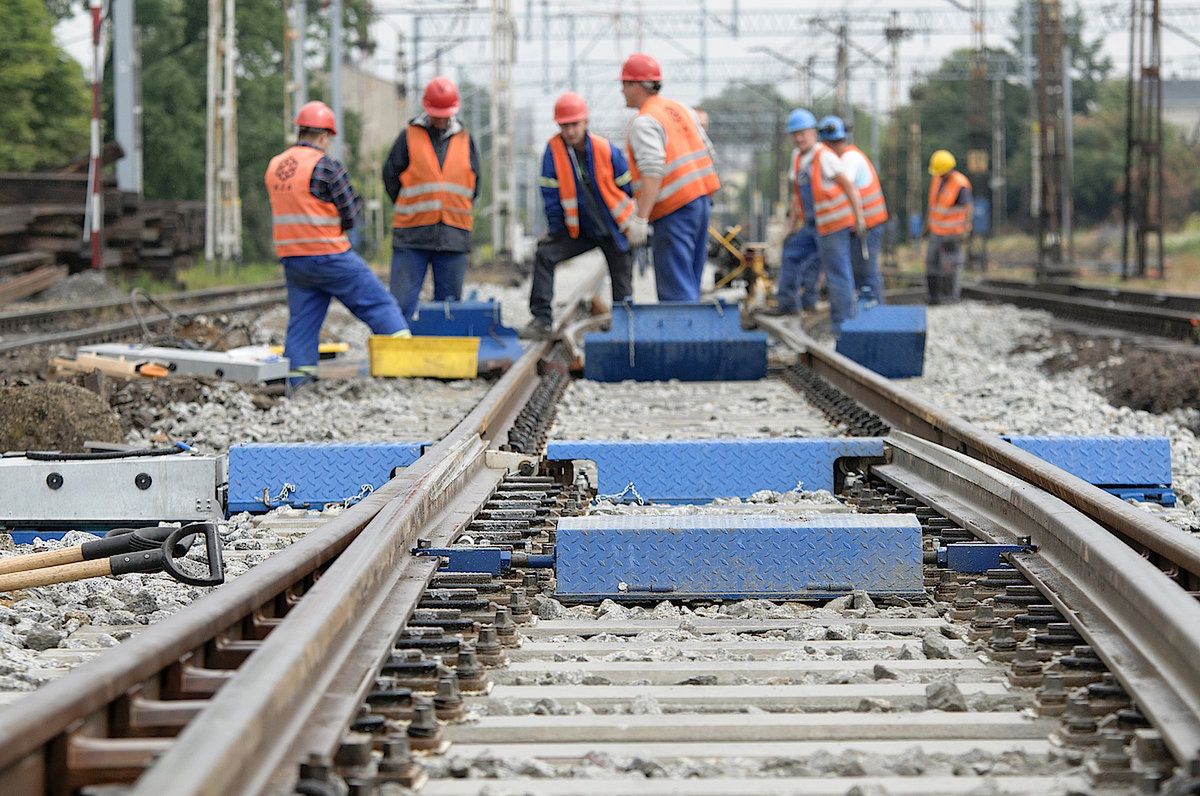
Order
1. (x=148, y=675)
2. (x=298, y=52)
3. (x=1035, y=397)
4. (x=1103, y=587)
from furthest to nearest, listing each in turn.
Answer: (x=298, y=52) → (x=1035, y=397) → (x=1103, y=587) → (x=148, y=675)

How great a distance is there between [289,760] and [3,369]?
819 centimetres

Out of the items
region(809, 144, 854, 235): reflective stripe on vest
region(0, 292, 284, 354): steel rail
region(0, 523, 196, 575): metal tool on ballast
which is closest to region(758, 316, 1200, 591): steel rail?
region(0, 523, 196, 575): metal tool on ballast

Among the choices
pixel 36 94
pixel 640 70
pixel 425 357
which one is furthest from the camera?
pixel 36 94

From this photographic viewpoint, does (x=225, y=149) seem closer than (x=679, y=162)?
No

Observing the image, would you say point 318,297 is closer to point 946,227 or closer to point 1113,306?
point 1113,306

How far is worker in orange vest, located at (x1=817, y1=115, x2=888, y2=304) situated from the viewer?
15.1 meters

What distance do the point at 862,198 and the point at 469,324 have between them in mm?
5402

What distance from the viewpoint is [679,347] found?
11.0 metres

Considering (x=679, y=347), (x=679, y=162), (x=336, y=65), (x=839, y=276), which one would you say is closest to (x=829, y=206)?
(x=839, y=276)

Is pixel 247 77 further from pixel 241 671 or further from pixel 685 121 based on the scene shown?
Answer: pixel 241 671

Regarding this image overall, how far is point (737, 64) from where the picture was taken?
58.8 metres

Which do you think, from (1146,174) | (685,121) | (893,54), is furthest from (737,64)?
(685,121)

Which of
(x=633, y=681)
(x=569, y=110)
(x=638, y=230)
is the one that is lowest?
(x=633, y=681)

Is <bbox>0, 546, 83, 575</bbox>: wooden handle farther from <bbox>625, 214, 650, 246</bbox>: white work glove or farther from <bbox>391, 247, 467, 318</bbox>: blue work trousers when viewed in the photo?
<bbox>391, 247, 467, 318</bbox>: blue work trousers
